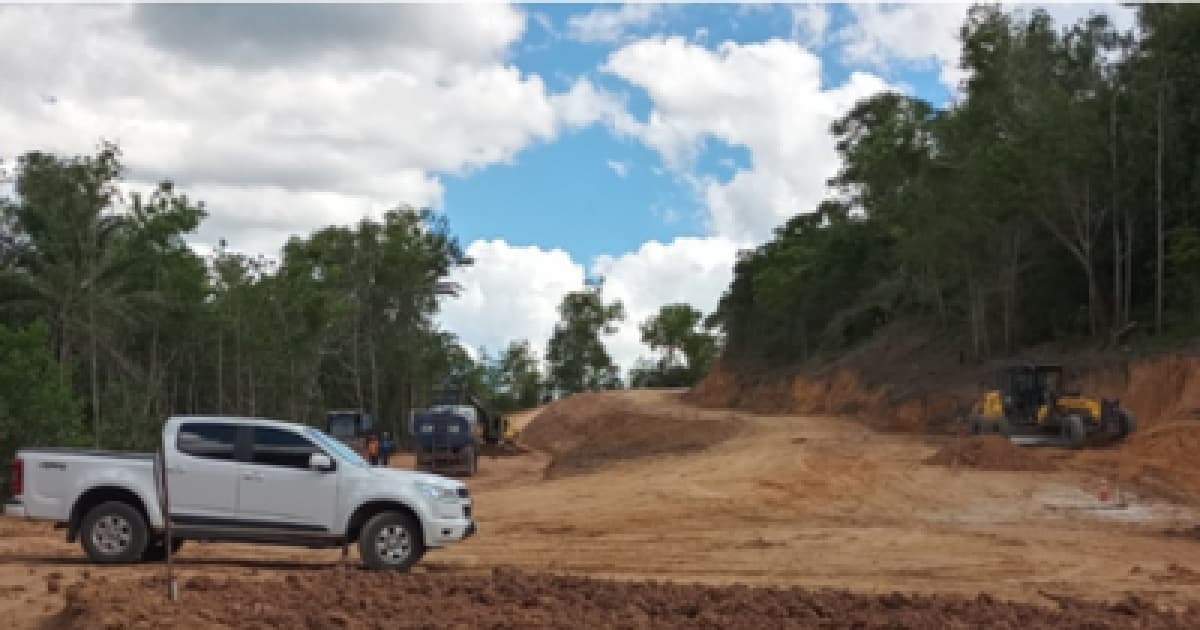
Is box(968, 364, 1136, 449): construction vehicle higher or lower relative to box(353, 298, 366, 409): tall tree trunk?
lower

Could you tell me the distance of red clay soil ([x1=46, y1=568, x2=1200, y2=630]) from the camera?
8.85m

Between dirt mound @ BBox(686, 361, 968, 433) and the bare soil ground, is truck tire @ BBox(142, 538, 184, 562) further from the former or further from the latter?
dirt mound @ BBox(686, 361, 968, 433)

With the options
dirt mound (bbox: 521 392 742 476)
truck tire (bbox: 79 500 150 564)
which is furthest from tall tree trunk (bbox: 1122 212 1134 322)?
truck tire (bbox: 79 500 150 564)

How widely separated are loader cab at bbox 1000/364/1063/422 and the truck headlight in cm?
2367

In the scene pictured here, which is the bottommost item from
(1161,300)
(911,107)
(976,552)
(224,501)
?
(976,552)

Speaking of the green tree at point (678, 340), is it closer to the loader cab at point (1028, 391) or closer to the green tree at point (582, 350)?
the green tree at point (582, 350)

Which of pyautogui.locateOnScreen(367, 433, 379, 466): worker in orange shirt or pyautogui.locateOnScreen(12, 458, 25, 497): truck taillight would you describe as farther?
pyautogui.locateOnScreen(367, 433, 379, 466): worker in orange shirt

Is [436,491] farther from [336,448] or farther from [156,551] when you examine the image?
[156,551]

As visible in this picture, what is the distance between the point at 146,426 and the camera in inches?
1497

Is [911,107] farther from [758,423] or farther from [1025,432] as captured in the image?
[1025,432]

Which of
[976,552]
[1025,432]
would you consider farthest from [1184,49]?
[976,552]

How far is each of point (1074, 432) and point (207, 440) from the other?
24426 millimetres

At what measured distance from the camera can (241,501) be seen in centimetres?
1377

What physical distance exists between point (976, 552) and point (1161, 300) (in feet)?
82.4
